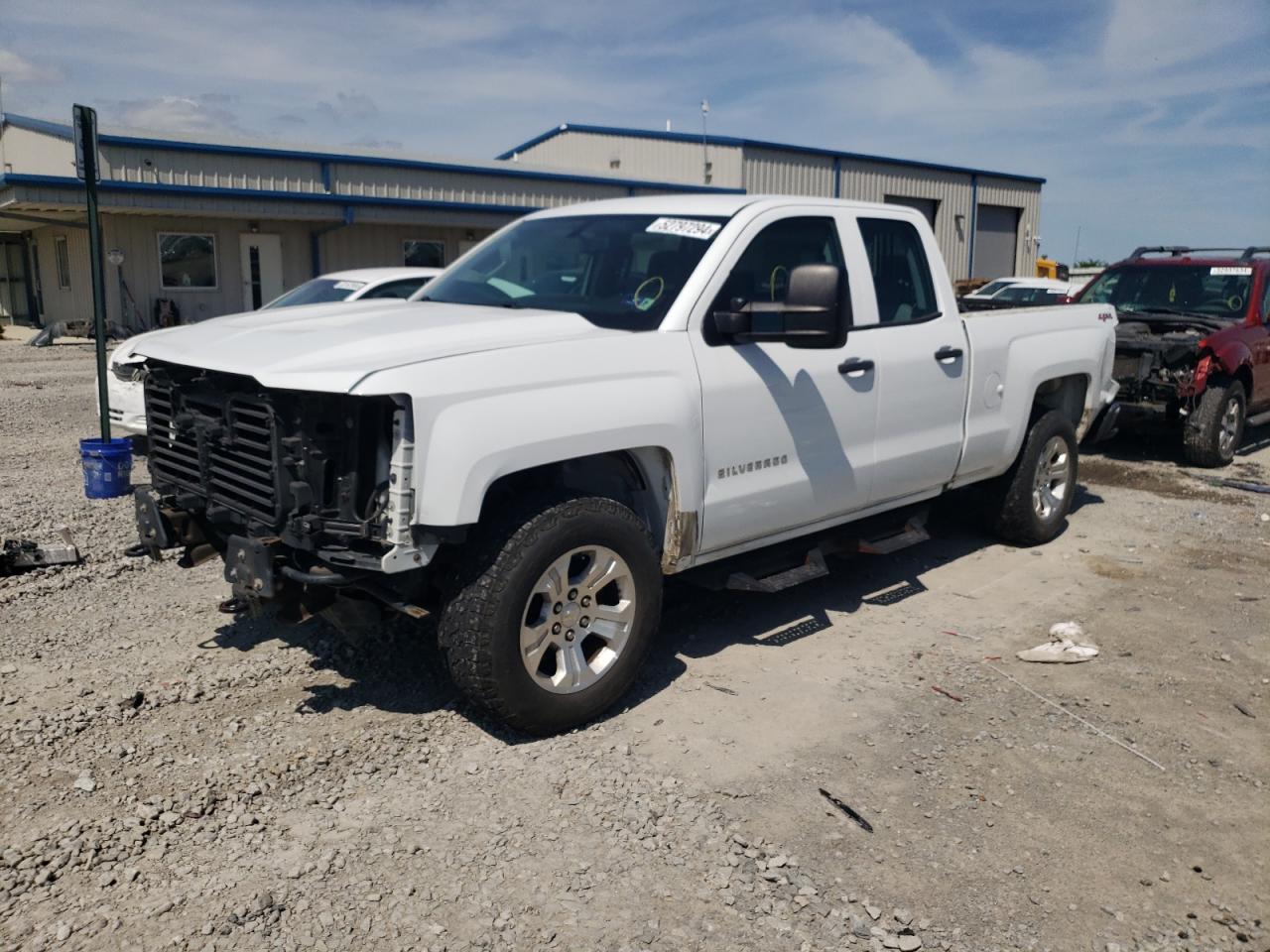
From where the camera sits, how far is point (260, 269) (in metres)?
24.5

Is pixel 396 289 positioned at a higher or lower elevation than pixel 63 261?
lower

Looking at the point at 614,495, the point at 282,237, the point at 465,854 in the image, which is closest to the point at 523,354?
the point at 614,495

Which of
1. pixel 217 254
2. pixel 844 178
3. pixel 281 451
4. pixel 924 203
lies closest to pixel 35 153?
pixel 217 254

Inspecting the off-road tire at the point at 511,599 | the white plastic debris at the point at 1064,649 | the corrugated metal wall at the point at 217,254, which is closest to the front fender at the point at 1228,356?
the white plastic debris at the point at 1064,649

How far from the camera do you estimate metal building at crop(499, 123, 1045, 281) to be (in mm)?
30531

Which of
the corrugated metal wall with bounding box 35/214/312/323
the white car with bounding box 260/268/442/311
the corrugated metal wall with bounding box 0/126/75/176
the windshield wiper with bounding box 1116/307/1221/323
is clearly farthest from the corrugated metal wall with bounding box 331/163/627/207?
the windshield wiper with bounding box 1116/307/1221/323

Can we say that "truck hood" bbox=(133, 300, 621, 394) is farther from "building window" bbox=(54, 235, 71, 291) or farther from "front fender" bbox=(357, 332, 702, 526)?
"building window" bbox=(54, 235, 71, 291)

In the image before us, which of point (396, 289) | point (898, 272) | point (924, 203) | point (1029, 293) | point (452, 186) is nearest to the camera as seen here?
point (898, 272)

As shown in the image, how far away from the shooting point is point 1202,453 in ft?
32.6

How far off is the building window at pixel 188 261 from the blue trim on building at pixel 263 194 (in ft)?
7.09

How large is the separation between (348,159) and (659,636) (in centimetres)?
2065

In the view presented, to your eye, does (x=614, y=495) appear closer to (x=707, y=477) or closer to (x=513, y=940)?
(x=707, y=477)

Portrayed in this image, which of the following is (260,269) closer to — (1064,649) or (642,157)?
(642,157)

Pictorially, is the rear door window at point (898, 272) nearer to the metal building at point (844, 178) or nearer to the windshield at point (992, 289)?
the windshield at point (992, 289)
